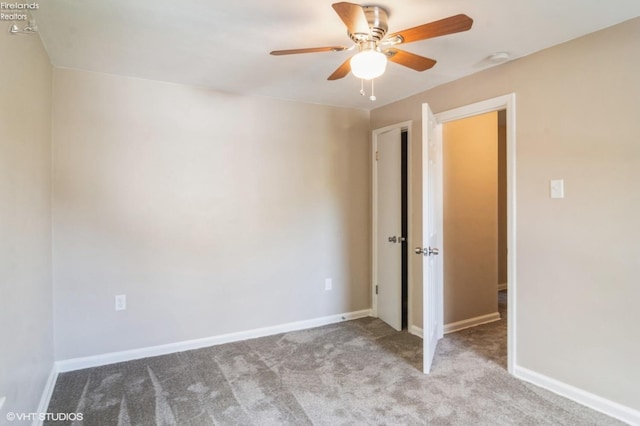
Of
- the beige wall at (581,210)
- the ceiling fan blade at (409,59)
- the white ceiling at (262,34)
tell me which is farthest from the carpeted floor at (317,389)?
the white ceiling at (262,34)

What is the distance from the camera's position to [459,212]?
137 inches

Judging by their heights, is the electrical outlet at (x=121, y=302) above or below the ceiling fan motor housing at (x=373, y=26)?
below

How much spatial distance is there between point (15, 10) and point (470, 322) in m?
4.10

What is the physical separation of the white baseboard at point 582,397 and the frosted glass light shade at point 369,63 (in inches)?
91.4

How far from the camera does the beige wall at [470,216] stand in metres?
3.40

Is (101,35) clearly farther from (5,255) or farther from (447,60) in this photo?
(447,60)

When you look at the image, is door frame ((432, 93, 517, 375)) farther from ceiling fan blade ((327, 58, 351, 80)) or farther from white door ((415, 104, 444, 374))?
ceiling fan blade ((327, 58, 351, 80))

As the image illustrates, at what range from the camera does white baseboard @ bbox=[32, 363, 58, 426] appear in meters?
2.03

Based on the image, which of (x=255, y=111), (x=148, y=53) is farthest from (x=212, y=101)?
(x=148, y=53)

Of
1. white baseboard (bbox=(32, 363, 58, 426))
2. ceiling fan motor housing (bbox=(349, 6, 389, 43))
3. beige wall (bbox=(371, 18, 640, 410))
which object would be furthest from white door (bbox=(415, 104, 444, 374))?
white baseboard (bbox=(32, 363, 58, 426))

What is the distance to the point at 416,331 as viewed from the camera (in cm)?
341

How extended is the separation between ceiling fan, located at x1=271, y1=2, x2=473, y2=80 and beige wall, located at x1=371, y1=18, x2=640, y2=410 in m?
0.99

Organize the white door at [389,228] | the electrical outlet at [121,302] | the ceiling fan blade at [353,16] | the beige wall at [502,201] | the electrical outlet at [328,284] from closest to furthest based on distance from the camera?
the ceiling fan blade at [353,16] < the electrical outlet at [121,302] < the white door at [389,228] < the electrical outlet at [328,284] < the beige wall at [502,201]

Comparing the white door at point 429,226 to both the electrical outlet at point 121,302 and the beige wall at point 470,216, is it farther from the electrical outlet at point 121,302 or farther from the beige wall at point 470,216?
the electrical outlet at point 121,302
